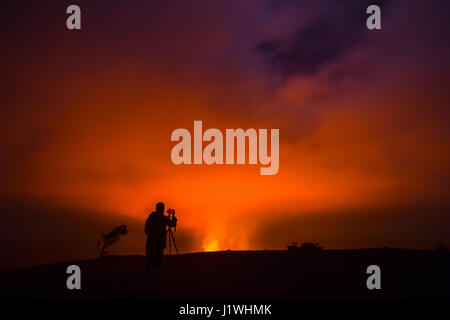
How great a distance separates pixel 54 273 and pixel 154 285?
27.9 feet

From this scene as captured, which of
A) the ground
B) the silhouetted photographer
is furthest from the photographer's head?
the ground

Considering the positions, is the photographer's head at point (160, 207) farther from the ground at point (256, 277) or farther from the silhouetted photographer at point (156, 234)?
the ground at point (256, 277)

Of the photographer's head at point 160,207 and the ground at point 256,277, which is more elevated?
the photographer's head at point 160,207

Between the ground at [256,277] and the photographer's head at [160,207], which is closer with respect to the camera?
the ground at [256,277]

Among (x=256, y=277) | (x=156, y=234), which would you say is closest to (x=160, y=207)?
(x=156, y=234)

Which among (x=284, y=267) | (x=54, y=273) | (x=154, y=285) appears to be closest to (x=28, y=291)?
(x=54, y=273)

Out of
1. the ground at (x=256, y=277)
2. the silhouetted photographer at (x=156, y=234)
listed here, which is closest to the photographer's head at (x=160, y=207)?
the silhouetted photographer at (x=156, y=234)

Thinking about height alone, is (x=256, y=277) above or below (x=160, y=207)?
below

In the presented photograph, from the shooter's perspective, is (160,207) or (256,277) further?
(256,277)

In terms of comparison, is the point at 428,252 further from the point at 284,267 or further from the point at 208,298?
the point at 208,298

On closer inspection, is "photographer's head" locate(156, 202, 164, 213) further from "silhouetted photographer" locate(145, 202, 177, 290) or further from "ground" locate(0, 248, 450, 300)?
"ground" locate(0, 248, 450, 300)

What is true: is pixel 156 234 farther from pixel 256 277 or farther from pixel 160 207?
pixel 256 277
